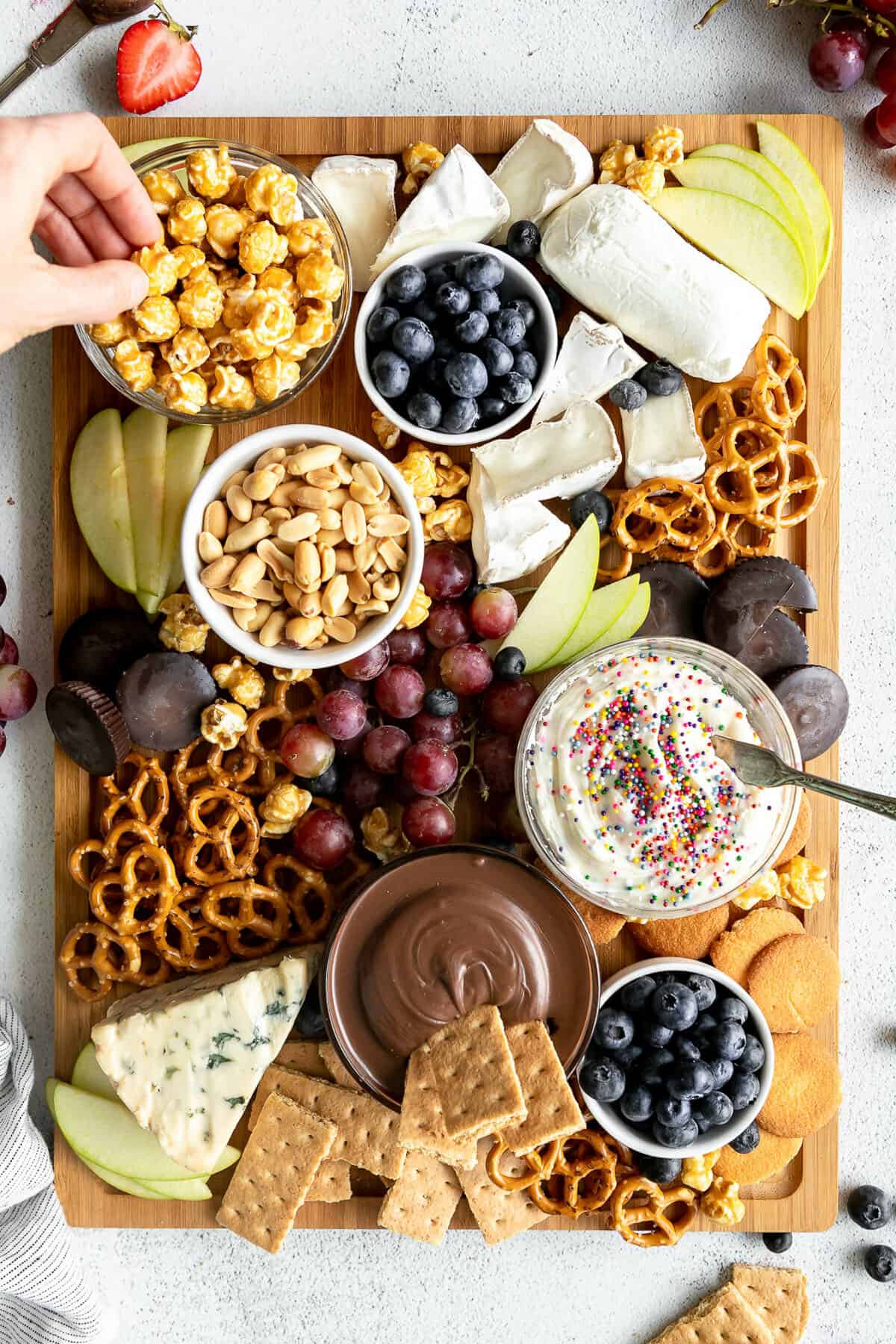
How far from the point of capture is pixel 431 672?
5.57 feet

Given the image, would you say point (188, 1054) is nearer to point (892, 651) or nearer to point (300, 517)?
point (300, 517)

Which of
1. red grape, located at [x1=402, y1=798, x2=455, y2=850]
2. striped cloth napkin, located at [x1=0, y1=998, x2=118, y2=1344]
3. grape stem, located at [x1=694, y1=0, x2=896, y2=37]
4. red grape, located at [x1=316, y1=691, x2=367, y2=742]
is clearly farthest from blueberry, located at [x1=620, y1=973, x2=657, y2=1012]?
grape stem, located at [x1=694, y1=0, x2=896, y2=37]

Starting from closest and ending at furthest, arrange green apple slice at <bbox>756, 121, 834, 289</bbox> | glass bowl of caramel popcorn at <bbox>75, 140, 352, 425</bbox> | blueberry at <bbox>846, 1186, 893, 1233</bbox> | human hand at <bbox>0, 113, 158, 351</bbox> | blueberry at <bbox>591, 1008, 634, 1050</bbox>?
human hand at <bbox>0, 113, 158, 351</bbox>, glass bowl of caramel popcorn at <bbox>75, 140, 352, 425</bbox>, blueberry at <bbox>591, 1008, 634, 1050</bbox>, green apple slice at <bbox>756, 121, 834, 289</bbox>, blueberry at <bbox>846, 1186, 893, 1233</bbox>

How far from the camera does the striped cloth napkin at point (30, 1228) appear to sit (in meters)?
1.67

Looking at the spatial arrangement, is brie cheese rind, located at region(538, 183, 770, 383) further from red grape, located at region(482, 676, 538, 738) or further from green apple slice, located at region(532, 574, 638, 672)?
red grape, located at region(482, 676, 538, 738)

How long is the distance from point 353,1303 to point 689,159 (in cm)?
188

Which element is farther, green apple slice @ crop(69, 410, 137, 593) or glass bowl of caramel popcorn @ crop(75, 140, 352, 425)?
green apple slice @ crop(69, 410, 137, 593)

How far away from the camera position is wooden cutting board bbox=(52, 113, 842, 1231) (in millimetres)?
1667

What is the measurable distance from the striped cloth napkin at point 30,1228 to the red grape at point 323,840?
1.78 ft

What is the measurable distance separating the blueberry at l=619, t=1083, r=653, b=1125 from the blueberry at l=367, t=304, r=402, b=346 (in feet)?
3.66

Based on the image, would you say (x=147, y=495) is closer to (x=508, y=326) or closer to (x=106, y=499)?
(x=106, y=499)

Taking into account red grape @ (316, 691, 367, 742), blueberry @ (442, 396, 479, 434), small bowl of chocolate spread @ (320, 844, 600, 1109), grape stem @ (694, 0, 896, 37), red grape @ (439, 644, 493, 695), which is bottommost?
small bowl of chocolate spread @ (320, 844, 600, 1109)

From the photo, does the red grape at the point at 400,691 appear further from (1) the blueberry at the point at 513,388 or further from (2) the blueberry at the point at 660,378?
(2) the blueberry at the point at 660,378

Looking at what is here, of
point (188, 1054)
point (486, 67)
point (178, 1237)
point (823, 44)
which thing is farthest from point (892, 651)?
point (178, 1237)
